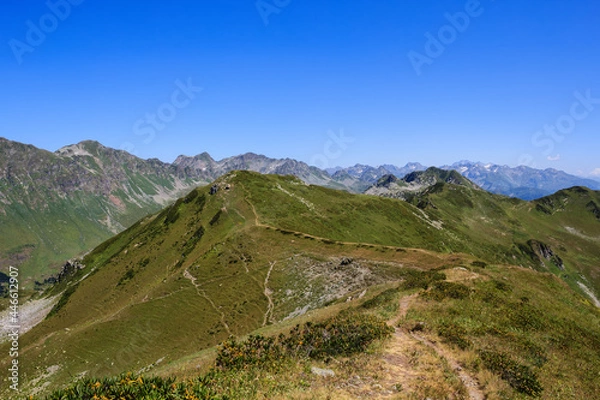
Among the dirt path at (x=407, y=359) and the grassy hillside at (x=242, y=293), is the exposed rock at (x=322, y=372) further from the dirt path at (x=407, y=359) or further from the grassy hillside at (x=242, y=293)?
the grassy hillside at (x=242, y=293)

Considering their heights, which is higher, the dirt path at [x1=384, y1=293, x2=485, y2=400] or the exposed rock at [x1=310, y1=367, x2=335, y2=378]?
the exposed rock at [x1=310, y1=367, x2=335, y2=378]

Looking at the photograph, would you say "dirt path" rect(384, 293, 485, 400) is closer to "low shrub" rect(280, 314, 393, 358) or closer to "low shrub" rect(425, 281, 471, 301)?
"low shrub" rect(280, 314, 393, 358)

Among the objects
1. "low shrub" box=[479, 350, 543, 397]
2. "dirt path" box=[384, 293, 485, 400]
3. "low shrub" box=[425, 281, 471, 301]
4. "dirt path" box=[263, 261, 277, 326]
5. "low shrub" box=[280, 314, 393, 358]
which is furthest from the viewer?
"dirt path" box=[263, 261, 277, 326]

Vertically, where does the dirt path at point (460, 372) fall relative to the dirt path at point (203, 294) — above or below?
above

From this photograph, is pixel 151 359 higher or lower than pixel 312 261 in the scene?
lower

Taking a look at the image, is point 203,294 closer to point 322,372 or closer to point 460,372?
point 322,372

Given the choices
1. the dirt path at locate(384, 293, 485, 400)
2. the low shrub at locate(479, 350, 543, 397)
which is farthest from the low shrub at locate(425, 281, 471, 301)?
the low shrub at locate(479, 350, 543, 397)

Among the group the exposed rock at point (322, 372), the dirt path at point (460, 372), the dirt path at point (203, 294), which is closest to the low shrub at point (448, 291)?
the dirt path at point (460, 372)

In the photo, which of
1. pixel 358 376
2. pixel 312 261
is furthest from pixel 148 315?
pixel 358 376

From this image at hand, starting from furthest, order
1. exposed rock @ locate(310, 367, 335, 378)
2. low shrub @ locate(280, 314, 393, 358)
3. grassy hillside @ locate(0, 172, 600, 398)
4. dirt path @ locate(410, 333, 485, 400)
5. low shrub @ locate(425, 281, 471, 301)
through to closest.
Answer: low shrub @ locate(425, 281, 471, 301)
grassy hillside @ locate(0, 172, 600, 398)
low shrub @ locate(280, 314, 393, 358)
exposed rock @ locate(310, 367, 335, 378)
dirt path @ locate(410, 333, 485, 400)

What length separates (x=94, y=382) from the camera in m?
15.6

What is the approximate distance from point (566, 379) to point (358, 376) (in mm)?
12104

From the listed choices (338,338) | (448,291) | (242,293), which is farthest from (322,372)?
(242,293)

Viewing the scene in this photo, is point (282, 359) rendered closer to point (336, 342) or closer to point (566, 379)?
point (336, 342)
